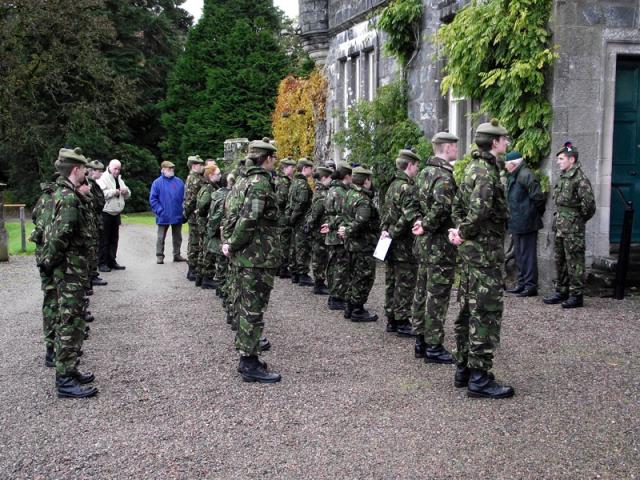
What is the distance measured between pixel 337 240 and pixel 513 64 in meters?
3.78

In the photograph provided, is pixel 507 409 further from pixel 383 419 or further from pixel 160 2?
pixel 160 2

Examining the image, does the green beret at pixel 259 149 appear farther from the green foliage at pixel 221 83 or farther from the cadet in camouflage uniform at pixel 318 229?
the green foliage at pixel 221 83

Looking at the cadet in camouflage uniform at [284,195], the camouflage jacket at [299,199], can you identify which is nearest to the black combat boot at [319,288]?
the cadet in camouflage uniform at [284,195]

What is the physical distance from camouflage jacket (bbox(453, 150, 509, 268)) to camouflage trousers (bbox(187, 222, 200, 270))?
6.71 meters

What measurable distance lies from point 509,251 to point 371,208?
141 inches

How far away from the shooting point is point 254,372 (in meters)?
6.68

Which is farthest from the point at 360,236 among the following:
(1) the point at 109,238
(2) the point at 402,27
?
(2) the point at 402,27

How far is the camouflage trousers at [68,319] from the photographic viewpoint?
6.21m

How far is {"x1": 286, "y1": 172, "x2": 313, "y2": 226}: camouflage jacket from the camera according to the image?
11.7m

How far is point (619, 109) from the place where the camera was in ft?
36.7

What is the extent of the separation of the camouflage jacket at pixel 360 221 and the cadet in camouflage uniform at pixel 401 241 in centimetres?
65

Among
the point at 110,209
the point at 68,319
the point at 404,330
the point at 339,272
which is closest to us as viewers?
the point at 68,319

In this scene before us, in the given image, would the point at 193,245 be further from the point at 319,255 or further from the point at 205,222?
the point at 319,255

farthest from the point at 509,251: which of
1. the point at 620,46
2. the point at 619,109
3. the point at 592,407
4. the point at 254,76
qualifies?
the point at 254,76
